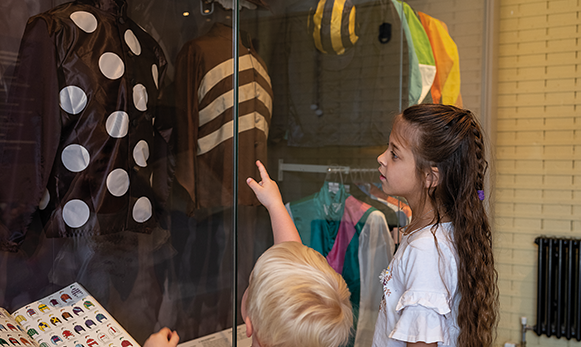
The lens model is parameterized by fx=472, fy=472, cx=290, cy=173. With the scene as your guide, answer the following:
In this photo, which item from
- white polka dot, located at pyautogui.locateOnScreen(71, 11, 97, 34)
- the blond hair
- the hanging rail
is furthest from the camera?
the hanging rail

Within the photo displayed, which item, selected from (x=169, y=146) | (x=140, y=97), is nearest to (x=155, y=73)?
(x=140, y=97)

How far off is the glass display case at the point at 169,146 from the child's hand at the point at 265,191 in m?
0.05

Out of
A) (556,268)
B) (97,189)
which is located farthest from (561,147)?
(97,189)

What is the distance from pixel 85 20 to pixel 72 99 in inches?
7.8

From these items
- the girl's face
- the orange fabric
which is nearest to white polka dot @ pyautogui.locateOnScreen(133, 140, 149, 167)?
the girl's face

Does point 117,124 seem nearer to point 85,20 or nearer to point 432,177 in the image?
point 85,20

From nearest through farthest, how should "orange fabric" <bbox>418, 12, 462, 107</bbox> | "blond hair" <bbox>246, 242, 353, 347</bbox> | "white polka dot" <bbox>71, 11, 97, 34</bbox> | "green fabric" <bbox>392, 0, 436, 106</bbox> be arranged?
"blond hair" <bbox>246, 242, 353, 347</bbox>
"white polka dot" <bbox>71, 11, 97, 34</bbox>
"green fabric" <bbox>392, 0, 436, 106</bbox>
"orange fabric" <bbox>418, 12, 462, 107</bbox>

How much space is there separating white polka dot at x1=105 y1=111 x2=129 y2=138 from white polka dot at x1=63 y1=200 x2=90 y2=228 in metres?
0.18

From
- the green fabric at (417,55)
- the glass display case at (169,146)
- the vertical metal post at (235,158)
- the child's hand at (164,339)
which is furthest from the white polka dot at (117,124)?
the green fabric at (417,55)

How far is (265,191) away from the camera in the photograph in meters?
1.39

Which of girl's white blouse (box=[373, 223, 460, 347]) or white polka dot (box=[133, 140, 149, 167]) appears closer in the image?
girl's white blouse (box=[373, 223, 460, 347])

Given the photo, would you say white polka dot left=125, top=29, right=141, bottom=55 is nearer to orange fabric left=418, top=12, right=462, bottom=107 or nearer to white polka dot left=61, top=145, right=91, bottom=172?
white polka dot left=61, top=145, right=91, bottom=172

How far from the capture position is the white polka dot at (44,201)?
3.48 feet

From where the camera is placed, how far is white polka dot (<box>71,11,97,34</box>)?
111 centimetres
